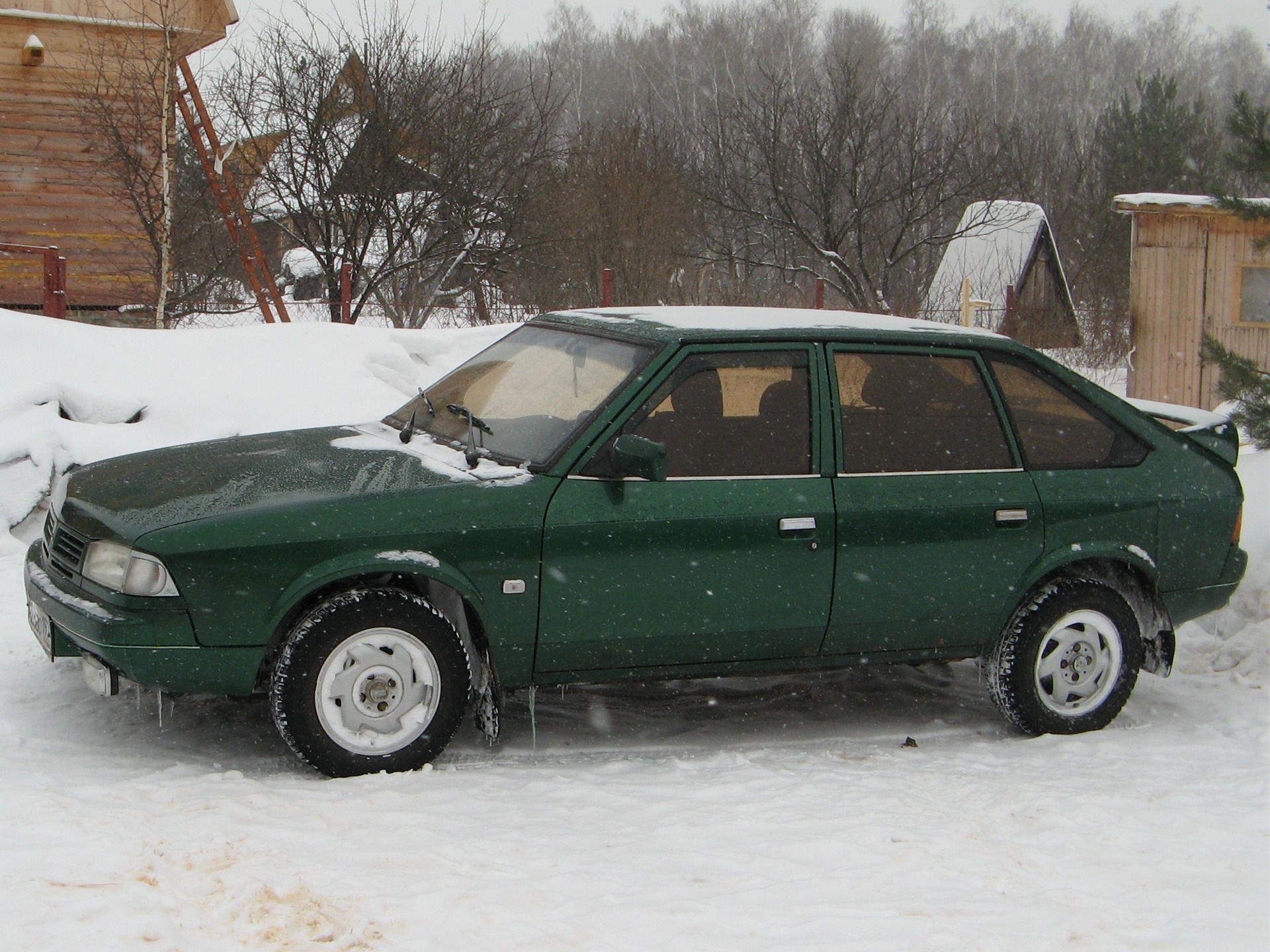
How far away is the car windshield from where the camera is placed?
16.4 feet

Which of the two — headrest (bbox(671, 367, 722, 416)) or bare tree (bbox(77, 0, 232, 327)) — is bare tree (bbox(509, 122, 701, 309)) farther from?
headrest (bbox(671, 367, 722, 416))

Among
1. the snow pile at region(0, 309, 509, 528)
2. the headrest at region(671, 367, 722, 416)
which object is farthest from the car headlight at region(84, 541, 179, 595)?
the snow pile at region(0, 309, 509, 528)

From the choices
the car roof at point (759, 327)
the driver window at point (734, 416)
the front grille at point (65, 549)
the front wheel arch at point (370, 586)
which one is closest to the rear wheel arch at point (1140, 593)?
the car roof at point (759, 327)

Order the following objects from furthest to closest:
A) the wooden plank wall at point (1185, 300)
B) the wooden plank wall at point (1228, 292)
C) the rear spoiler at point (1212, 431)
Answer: the wooden plank wall at point (1185, 300) < the wooden plank wall at point (1228, 292) < the rear spoiler at point (1212, 431)

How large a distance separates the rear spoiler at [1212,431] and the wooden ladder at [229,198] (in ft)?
38.4

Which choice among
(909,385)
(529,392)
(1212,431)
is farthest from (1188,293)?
(529,392)

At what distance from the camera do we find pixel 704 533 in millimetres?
4887

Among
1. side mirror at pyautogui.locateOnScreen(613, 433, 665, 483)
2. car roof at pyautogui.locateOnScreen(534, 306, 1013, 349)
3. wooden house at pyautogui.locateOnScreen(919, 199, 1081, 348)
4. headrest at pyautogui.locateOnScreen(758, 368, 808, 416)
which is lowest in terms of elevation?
side mirror at pyautogui.locateOnScreen(613, 433, 665, 483)

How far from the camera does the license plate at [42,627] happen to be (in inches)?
187

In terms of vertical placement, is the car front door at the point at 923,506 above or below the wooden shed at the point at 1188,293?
below

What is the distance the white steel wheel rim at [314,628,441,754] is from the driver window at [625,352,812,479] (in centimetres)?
113

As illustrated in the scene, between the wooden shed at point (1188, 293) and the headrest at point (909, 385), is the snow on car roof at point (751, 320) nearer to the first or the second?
the headrest at point (909, 385)

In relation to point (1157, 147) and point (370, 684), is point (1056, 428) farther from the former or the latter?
point (1157, 147)

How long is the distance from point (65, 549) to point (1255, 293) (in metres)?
15.0
